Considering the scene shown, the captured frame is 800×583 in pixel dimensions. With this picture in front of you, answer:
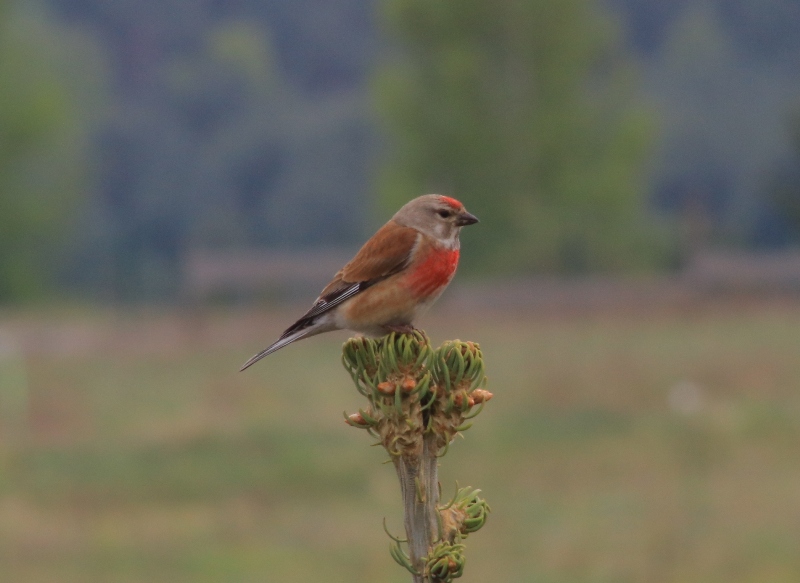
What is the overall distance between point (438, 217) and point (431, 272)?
196mm

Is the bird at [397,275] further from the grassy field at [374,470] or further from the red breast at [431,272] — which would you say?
Result: the grassy field at [374,470]

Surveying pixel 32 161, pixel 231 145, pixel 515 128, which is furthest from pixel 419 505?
pixel 231 145

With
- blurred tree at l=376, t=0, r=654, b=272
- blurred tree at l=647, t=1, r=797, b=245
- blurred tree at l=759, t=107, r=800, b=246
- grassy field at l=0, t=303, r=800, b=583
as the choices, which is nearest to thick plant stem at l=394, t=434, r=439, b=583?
grassy field at l=0, t=303, r=800, b=583

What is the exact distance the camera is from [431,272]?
5.21 meters

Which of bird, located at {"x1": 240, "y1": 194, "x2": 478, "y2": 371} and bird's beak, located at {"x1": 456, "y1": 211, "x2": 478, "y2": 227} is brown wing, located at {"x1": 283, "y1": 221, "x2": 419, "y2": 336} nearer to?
bird, located at {"x1": 240, "y1": 194, "x2": 478, "y2": 371}

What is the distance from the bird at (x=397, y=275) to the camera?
5.11 metres

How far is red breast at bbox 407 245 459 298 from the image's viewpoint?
17.1 ft

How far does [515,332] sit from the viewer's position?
32344 mm

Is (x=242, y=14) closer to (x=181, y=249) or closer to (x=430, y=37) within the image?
(x=181, y=249)

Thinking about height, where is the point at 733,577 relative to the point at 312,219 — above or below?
below

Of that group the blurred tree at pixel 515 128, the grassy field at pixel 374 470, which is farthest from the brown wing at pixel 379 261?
the blurred tree at pixel 515 128

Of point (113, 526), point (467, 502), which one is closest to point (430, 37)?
point (113, 526)

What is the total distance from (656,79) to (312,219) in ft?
62.9

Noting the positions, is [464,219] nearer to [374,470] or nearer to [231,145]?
[374,470]
